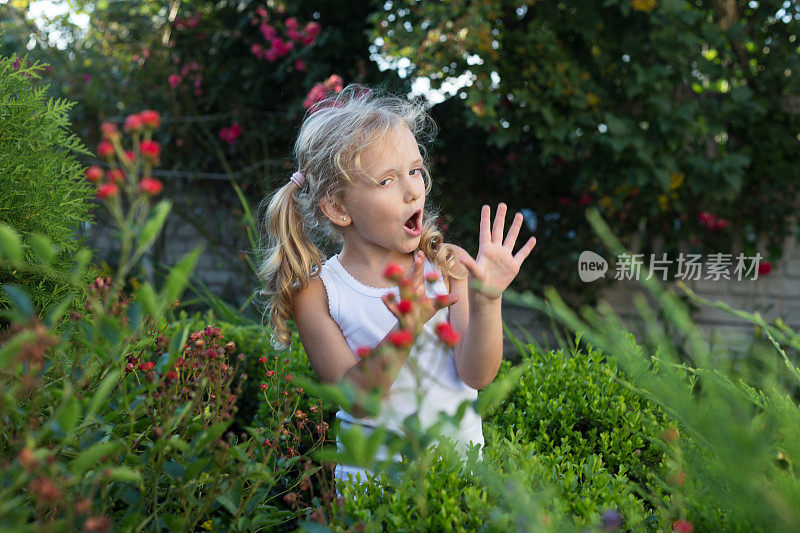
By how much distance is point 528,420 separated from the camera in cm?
165

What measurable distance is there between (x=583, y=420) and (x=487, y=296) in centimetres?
62

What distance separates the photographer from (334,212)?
1.68 metres

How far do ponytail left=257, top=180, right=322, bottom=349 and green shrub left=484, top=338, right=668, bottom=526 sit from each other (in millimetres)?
563

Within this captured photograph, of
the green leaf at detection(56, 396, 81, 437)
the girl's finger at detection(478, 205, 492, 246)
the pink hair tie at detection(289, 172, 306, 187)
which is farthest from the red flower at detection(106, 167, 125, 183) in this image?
the pink hair tie at detection(289, 172, 306, 187)

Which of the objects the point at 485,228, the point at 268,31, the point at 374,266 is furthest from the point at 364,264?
the point at 268,31

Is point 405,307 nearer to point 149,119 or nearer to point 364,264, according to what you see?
point 149,119

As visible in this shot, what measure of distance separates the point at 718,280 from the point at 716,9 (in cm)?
175

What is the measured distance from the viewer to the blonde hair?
1631 millimetres

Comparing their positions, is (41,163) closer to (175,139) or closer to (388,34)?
(388,34)

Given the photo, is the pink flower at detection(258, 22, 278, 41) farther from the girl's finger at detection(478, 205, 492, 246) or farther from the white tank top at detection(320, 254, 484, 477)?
the girl's finger at detection(478, 205, 492, 246)

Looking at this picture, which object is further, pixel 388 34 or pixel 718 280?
pixel 718 280

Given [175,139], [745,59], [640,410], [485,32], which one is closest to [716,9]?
[745,59]

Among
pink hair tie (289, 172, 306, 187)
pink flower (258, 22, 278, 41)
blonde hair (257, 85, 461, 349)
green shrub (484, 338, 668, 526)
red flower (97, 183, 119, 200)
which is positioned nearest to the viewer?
red flower (97, 183, 119, 200)

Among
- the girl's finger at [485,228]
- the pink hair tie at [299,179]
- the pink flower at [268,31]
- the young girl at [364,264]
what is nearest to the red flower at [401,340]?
the girl's finger at [485,228]
